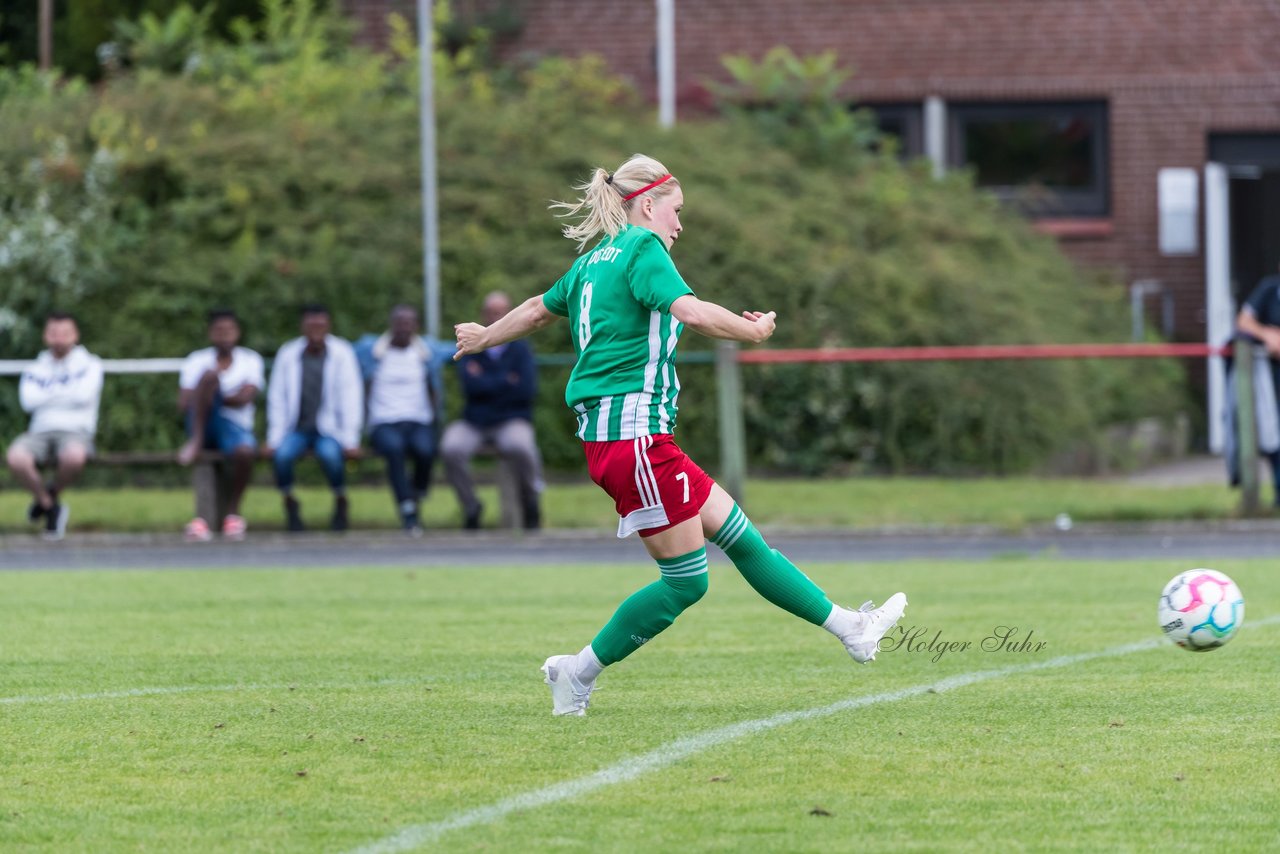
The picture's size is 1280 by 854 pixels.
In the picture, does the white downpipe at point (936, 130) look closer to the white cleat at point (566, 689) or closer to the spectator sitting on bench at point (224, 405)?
the spectator sitting on bench at point (224, 405)

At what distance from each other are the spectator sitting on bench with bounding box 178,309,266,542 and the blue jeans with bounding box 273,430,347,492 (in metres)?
0.29

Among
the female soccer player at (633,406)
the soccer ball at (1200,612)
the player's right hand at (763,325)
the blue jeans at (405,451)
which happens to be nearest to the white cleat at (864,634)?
the female soccer player at (633,406)

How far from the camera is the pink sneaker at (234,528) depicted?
1577cm

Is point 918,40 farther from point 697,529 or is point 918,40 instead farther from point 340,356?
point 697,529

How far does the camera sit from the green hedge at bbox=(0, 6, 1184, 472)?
18.8m

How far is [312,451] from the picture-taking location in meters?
15.9

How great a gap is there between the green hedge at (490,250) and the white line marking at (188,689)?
1012 centimetres

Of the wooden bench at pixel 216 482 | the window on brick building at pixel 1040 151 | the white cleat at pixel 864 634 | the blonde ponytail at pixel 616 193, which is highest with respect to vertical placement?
the window on brick building at pixel 1040 151

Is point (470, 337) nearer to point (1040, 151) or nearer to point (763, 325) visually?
point (763, 325)

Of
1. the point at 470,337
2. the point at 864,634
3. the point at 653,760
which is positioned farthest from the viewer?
the point at 470,337

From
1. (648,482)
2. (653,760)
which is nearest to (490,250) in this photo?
(648,482)

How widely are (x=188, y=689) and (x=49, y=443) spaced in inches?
347

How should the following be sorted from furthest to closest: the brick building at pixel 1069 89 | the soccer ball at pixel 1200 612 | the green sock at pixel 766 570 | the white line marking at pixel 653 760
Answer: the brick building at pixel 1069 89, the soccer ball at pixel 1200 612, the green sock at pixel 766 570, the white line marking at pixel 653 760

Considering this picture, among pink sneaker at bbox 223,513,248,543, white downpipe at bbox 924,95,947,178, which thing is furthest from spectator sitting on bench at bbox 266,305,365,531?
white downpipe at bbox 924,95,947,178
